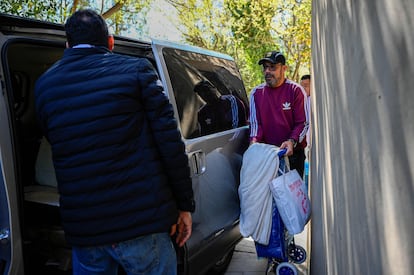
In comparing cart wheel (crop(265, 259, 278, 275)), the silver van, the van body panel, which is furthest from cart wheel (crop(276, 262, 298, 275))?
the van body panel

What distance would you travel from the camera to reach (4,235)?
2.04m

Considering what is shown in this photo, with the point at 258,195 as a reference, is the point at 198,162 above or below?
above

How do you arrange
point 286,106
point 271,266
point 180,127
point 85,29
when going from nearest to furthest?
point 85,29
point 180,127
point 271,266
point 286,106

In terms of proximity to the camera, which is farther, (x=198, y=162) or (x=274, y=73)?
(x=274, y=73)

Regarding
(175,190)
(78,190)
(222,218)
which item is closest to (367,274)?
(175,190)

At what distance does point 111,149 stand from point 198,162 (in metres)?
1.15

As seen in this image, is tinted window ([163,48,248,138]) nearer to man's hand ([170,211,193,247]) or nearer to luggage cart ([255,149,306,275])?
luggage cart ([255,149,306,275])

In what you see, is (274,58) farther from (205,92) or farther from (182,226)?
(182,226)

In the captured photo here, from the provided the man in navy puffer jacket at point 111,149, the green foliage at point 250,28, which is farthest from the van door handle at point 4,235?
the green foliage at point 250,28

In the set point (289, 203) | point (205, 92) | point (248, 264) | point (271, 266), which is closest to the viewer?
point (289, 203)

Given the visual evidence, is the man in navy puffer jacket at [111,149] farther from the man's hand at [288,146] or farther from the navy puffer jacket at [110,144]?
the man's hand at [288,146]

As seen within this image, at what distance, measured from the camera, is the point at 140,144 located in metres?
1.91

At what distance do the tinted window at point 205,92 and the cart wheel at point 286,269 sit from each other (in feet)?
4.23

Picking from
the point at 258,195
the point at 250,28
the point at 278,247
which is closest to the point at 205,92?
the point at 258,195
